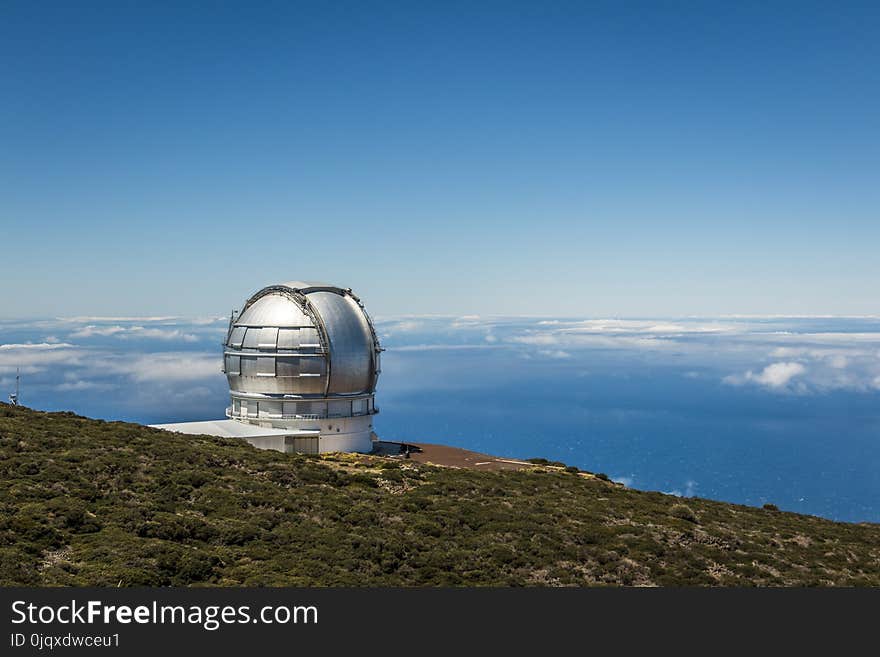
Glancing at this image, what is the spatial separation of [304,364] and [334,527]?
60.4 feet

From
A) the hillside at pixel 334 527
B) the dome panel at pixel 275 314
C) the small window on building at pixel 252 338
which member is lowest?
the hillside at pixel 334 527

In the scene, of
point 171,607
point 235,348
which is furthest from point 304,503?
point 235,348

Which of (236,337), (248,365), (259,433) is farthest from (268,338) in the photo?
(259,433)

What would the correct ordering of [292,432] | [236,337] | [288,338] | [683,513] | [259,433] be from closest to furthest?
[683,513]
[259,433]
[292,432]
[288,338]
[236,337]

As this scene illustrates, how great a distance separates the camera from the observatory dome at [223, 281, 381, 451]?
4291 cm

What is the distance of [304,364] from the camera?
140 ft

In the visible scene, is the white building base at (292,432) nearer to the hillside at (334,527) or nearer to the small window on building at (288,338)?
the small window on building at (288,338)

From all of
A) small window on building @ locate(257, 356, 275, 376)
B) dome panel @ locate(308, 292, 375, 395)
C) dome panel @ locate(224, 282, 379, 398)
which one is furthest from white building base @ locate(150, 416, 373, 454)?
small window on building @ locate(257, 356, 275, 376)

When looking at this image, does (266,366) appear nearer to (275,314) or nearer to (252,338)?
(252,338)

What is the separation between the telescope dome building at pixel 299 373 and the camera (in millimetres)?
42781

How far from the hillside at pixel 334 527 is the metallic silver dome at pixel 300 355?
7105mm

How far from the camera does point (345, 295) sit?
46.5 m


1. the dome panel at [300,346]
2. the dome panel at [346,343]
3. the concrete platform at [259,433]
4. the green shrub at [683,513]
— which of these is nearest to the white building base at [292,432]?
the concrete platform at [259,433]

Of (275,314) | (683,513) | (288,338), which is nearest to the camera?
(683,513)
